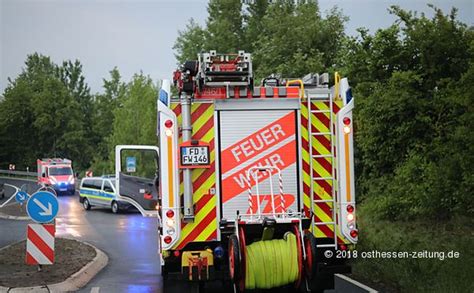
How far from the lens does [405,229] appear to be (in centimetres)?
A: 1448

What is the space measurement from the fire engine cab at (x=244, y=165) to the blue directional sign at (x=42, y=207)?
356cm

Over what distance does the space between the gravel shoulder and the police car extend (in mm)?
13566

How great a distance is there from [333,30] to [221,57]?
75.0 feet

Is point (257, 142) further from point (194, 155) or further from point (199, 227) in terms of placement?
point (199, 227)

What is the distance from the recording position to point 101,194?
29.4 m

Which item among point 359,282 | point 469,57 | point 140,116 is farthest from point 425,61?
point 140,116

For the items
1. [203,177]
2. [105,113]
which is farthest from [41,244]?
[105,113]

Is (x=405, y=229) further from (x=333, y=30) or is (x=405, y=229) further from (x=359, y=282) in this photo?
(x=333, y=30)

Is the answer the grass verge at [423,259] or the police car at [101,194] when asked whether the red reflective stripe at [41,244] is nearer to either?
the grass verge at [423,259]

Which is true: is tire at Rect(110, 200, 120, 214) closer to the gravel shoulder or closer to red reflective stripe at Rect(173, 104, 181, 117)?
the gravel shoulder

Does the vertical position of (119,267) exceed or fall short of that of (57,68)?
it falls short

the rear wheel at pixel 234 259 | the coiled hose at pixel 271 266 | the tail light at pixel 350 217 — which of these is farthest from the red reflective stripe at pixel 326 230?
the rear wheel at pixel 234 259

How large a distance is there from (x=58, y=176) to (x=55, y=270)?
113 feet

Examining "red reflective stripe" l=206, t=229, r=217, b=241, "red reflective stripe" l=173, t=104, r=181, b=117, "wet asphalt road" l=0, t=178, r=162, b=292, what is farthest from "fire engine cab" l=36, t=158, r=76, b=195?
"red reflective stripe" l=206, t=229, r=217, b=241
